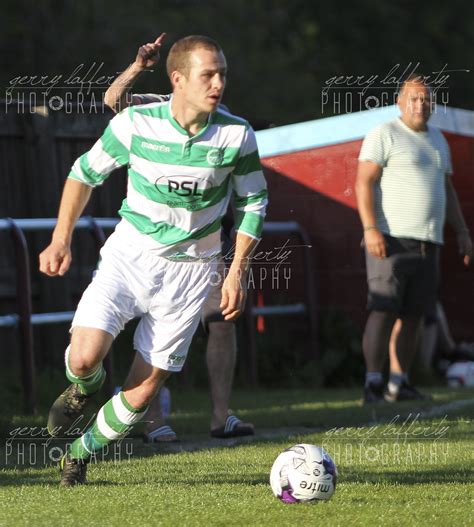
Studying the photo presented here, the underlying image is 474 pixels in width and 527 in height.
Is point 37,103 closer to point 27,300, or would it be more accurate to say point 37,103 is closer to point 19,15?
point 27,300

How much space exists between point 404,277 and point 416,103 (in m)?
1.26

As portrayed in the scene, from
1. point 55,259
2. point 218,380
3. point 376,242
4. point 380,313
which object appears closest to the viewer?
point 55,259

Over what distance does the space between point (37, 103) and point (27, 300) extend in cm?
273

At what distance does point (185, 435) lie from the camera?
8.77 meters

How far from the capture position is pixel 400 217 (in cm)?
1041

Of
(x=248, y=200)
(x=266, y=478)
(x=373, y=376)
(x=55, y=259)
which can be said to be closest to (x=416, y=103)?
(x=373, y=376)

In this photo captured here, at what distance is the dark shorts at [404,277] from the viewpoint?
1038 centimetres

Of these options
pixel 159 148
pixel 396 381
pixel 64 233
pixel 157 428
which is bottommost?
pixel 396 381

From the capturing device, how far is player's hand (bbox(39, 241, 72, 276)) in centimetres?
614

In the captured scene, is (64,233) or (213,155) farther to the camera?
(213,155)

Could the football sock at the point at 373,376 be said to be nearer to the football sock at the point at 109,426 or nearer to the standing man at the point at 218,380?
the standing man at the point at 218,380

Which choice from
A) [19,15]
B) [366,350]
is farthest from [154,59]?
[19,15]

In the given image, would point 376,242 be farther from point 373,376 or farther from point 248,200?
point 248,200

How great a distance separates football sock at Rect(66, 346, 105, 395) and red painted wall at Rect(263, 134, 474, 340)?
22.4ft
